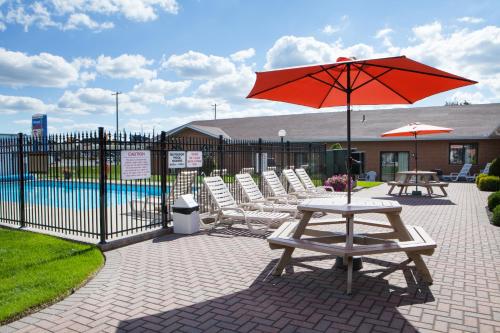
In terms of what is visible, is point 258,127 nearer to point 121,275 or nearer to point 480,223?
point 480,223

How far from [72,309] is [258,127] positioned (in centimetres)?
2808

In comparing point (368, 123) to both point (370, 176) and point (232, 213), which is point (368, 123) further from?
point (232, 213)

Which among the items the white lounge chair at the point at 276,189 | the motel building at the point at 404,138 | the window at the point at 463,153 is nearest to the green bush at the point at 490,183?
the motel building at the point at 404,138

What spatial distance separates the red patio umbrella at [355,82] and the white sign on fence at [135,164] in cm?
263

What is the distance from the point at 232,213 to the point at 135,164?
2310 mm

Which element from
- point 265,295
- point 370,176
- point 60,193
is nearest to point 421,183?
point 370,176

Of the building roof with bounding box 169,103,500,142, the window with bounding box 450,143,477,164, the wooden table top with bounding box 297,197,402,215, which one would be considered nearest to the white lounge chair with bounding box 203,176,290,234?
the wooden table top with bounding box 297,197,402,215

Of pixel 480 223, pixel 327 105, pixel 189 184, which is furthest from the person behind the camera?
pixel 189 184

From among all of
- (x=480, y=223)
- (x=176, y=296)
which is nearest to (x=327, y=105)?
(x=176, y=296)

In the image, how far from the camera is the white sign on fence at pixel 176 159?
7800mm

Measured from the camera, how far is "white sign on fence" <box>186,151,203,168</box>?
835 cm

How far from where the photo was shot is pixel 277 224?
841 centimetres

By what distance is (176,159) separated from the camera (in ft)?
26.2

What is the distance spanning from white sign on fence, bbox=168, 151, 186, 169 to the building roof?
18.4 metres
